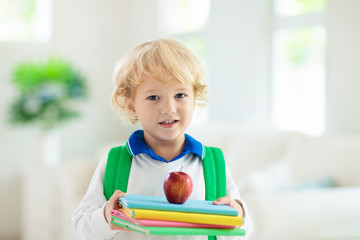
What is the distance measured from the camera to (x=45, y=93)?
3.91m

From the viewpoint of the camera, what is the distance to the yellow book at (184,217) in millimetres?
767

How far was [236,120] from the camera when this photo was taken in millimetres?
3678

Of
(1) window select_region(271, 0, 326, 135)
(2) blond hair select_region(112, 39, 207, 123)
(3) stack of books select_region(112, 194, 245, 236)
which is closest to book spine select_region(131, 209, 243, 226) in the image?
(3) stack of books select_region(112, 194, 245, 236)

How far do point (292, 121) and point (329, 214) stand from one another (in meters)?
1.72

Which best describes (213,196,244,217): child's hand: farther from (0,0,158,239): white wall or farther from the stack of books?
(0,0,158,239): white wall

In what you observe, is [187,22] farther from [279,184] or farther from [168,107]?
[168,107]

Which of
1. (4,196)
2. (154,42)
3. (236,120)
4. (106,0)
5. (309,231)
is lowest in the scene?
(4,196)

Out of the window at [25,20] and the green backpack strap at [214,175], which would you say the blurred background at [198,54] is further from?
the green backpack strap at [214,175]

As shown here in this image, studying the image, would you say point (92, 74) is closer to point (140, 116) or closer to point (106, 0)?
point (106, 0)

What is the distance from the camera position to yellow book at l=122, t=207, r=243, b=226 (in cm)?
77

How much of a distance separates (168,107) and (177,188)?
0.52ft

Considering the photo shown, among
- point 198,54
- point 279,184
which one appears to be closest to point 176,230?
point 279,184

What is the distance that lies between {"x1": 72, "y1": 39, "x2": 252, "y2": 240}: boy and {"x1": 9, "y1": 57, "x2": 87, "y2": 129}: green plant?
3109 millimetres

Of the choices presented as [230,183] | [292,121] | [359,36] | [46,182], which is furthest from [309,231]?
[46,182]
